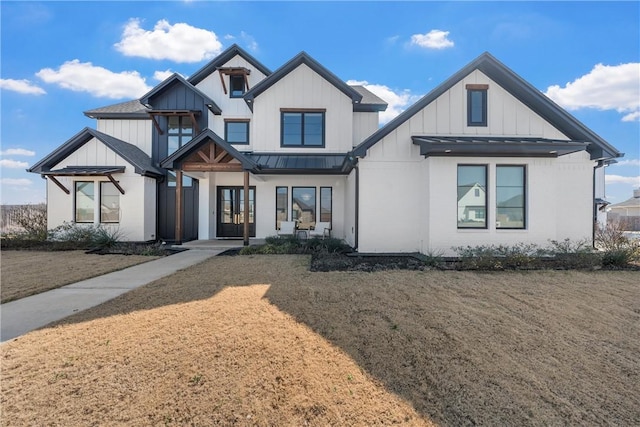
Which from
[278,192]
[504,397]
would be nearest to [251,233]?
[278,192]

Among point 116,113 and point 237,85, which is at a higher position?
point 237,85

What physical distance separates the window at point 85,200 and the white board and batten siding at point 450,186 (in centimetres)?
1186

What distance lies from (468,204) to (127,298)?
9.09 meters

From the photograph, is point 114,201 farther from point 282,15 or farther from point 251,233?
point 282,15

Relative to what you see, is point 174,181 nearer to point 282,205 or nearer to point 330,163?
point 282,205

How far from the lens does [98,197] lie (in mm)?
13273

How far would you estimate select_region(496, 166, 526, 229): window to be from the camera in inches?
370

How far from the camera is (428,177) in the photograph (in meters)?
9.25

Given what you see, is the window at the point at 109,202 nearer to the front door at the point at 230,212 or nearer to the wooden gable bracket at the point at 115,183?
the wooden gable bracket at the point at 115,183

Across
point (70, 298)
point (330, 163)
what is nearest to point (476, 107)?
point (330, 163)

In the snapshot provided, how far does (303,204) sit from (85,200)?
9.57 metres

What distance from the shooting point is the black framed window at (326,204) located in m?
13.9

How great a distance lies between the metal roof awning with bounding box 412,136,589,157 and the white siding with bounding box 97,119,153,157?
42.8 ft

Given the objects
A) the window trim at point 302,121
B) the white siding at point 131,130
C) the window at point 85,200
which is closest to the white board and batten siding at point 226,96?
the window trim at point 302,121
